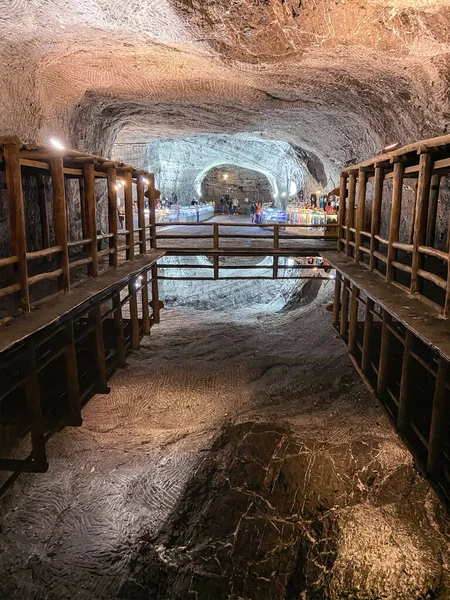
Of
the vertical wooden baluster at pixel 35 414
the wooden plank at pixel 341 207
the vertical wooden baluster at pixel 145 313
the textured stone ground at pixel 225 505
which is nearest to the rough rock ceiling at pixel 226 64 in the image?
the wooden plank at pixel 341 207

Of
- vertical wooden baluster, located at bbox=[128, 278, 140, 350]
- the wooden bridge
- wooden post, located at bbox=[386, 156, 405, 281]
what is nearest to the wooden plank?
the wooden bridge

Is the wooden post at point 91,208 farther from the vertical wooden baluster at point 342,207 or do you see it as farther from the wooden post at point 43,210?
the vertical wooden baluster at point 342,207

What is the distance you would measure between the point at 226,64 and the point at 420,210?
15.8 feet

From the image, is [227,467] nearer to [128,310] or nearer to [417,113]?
[128,310]

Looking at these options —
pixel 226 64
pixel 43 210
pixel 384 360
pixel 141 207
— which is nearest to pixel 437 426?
pixel 384 360

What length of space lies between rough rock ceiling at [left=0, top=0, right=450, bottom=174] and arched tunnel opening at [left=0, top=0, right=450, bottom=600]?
55 mm

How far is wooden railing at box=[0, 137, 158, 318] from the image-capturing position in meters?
5.32

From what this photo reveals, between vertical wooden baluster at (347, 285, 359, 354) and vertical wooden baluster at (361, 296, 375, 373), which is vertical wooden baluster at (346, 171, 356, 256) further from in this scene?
vertical wooden baluster at (361, 296, 375, 373)

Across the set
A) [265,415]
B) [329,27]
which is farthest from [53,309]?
[329,27]

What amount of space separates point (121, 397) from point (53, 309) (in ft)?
6.83

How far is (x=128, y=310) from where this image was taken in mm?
7375

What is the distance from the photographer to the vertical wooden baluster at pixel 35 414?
3.15 m

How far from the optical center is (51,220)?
10977mm

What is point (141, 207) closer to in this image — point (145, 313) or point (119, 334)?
point (145, 313)
